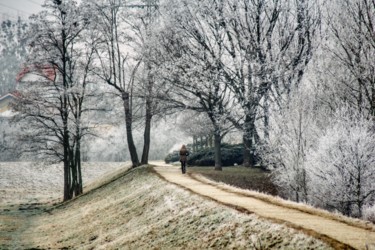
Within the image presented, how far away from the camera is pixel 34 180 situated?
41.2 meters

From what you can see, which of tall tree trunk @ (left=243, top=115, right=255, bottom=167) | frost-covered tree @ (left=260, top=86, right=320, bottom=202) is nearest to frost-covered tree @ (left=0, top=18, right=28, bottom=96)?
tall tree trunk @ (left=243, top=115, right=255, bottom=167)

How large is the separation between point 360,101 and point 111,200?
13.0 metres

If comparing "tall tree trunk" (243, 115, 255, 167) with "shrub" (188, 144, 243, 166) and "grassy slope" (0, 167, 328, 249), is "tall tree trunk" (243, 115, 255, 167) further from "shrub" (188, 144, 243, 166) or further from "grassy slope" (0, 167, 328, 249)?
"grassy slope" (0, 167, 328, 249)

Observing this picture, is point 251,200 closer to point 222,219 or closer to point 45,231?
point 222,219

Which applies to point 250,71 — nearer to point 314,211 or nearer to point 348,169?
point 348,169

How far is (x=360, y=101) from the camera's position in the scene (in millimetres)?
19562

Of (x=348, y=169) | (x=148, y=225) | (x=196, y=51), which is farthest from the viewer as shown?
(x=196, y=51)

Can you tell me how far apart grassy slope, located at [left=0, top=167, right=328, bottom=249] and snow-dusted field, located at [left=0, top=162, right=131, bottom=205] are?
40.9 ft

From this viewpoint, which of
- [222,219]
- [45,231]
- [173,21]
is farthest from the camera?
[173,21]

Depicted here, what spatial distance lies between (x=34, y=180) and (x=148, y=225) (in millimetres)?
31817

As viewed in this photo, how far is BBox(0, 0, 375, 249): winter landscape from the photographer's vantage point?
11305 millimetres

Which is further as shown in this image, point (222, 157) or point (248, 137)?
point (222, 157)

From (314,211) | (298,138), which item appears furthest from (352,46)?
(314,211)

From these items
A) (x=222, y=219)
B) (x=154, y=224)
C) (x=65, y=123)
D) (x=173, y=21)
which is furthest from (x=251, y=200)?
(x=65, y=123)
